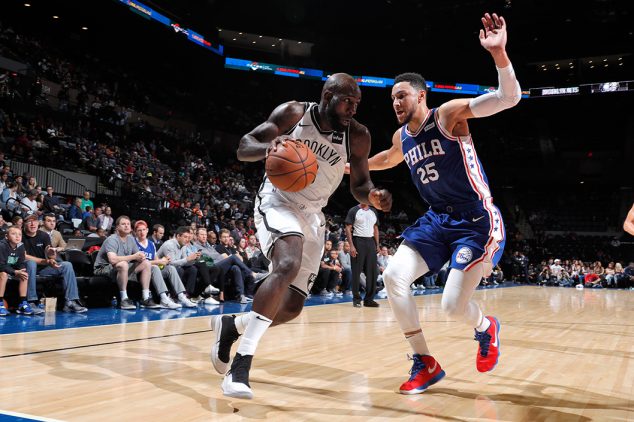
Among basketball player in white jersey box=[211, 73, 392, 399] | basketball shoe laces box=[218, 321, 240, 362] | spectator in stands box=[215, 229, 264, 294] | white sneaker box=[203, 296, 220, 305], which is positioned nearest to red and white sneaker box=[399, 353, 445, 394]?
basketball player in white jersey box=[211, 73, 392, 399]

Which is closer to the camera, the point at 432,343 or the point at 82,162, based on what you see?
the point at 432,343

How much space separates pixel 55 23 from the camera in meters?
20.7

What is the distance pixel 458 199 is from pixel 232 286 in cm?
627

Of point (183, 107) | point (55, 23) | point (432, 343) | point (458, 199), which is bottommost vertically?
point (432, 343)

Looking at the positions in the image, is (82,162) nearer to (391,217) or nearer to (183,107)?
(183,107)

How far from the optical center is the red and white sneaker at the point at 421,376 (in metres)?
3.08

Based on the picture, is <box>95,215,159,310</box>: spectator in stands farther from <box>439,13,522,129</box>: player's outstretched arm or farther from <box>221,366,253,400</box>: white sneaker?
<box>439,13,522,129</box>: player's outstretched arm

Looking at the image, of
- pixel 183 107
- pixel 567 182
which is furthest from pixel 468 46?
pixel 183 107

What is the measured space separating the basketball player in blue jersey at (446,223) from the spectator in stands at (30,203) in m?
8.69

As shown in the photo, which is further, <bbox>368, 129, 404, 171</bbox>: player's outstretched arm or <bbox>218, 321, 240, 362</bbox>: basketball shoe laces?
<bbox>368, 129, 404, 171</bbox>: player's outstretched arm

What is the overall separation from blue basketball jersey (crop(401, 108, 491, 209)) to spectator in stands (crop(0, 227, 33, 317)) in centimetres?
472

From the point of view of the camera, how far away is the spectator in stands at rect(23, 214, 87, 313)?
6390 millimetres

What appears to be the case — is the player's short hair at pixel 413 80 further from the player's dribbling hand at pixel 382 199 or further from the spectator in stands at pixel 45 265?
the spectator in stands at pixel 45 265

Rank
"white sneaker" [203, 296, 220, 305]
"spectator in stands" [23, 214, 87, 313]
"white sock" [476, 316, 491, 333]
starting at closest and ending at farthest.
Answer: "white sock" [476, 316, 491, 333], "spectator in stands" [23, 214, 87, 313], "white sneaker" [203, 296, 220, 305]
